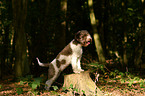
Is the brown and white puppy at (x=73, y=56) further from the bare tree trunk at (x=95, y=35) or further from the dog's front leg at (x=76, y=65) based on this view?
the bare tree trunk at (x=95, y=35)

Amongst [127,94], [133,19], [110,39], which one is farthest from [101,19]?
[127,94]

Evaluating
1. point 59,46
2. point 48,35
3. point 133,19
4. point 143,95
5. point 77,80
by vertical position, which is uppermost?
point 133,19

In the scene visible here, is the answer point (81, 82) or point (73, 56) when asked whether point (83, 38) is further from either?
point (81, 82)

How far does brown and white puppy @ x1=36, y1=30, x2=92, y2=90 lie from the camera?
521 centimetres

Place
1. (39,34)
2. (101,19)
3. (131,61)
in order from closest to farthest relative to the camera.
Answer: (131,61) < (39,34) < (101,19)

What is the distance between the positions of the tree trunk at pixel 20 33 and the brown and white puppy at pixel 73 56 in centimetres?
409

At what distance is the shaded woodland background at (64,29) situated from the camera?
29.8ft

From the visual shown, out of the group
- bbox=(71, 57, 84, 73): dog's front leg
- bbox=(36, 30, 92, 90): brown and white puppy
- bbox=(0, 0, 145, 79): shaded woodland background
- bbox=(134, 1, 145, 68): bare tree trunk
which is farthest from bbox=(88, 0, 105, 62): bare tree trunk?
bbox=(71, 57, 84, 73): dog's front leg

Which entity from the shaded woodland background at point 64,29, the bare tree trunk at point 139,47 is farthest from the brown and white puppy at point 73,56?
the bare tree trunk at point 139,47

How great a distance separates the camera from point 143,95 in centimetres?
491

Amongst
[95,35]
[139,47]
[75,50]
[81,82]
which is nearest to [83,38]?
[75,50]

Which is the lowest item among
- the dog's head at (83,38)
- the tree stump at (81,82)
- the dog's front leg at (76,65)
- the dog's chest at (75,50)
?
the tree stump at (81,82)

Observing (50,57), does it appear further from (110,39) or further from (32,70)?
(110,39)

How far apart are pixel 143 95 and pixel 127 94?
392 millimetres
